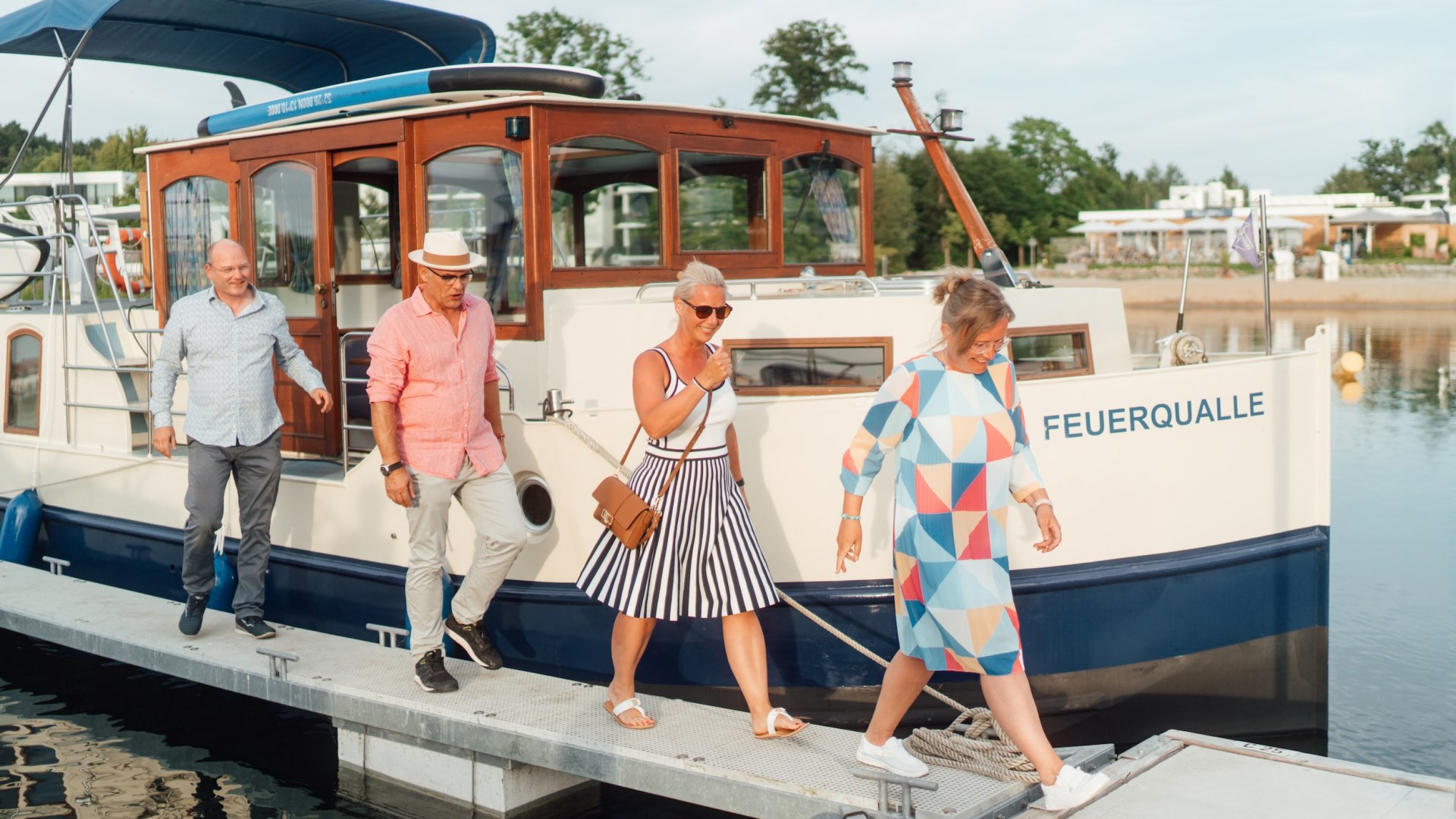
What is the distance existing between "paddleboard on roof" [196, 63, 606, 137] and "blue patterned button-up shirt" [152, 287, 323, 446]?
143cm

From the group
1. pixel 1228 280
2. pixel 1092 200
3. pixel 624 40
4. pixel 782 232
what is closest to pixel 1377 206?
pixel 1092 200

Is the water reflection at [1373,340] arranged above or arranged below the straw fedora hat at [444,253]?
below

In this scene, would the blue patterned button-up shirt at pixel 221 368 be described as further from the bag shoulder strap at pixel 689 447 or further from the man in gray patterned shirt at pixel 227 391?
the bag shoulder strap at pixel 689 447

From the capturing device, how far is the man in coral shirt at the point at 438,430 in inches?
200

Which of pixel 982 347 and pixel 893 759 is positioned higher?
pixel 982 347

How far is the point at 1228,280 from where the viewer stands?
156 ft

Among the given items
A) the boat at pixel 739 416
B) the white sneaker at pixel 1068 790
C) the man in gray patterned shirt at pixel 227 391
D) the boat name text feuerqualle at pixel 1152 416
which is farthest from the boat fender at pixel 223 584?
the white sneaker at pixel 1068 790

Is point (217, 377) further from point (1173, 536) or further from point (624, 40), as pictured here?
point (624, 40)

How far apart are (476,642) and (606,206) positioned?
2486 millimetres

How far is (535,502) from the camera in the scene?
20.0 feet

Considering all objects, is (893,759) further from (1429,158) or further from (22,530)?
(1429,158)

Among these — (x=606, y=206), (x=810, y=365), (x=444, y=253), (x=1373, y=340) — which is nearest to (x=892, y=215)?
(x=1373, y=340)

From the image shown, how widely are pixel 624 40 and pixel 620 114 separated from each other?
19.4 metres

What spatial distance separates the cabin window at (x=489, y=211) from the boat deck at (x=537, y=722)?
1.60 metres
